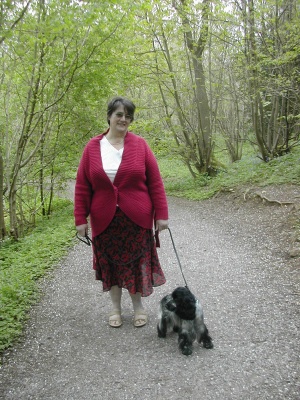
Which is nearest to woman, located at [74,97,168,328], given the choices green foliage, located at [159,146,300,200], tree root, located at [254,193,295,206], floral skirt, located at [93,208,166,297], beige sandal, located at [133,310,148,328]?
floral skirt, located at [93,208,166,297]

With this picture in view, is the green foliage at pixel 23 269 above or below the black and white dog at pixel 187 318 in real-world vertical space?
below

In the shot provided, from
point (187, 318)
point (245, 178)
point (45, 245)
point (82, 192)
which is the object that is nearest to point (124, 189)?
point (82, 192)

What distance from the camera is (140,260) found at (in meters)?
3.09

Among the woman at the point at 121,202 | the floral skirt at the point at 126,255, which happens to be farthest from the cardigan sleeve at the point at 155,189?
the floral skirt at the point at 126,255

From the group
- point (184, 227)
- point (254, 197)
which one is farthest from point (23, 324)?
point (254, 197)

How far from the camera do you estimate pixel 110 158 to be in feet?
9.68

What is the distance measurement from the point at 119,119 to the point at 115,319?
1881mm

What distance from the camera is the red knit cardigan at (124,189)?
2920 millimetres

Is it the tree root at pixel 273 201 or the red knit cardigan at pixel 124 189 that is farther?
the tree root at pixel 273 201

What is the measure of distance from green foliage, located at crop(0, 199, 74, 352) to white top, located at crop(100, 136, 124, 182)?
1.77m

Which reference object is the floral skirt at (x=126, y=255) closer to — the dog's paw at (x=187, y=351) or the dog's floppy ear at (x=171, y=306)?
the dog's floppy ear at (x=171, y=306)

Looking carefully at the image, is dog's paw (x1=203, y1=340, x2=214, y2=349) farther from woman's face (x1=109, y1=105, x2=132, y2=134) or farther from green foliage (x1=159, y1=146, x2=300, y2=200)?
green foliage (x1=159, y1=146, x2=300, y2=200)

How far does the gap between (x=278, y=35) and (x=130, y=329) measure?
25.7 feet

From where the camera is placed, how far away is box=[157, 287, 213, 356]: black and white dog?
2695 mm
